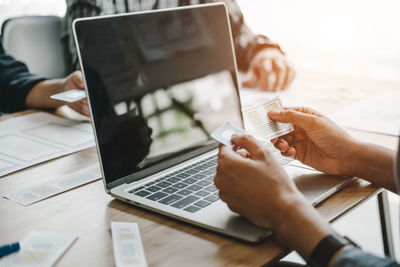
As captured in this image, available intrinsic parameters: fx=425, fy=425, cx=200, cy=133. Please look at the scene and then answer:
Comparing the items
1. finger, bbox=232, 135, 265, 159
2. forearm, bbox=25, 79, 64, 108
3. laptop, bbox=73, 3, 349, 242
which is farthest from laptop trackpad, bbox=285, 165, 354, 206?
forearm, bbox=25, 79, 64, 108

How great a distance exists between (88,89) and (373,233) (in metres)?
1.57

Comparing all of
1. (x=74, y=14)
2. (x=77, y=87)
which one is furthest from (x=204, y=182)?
(x=74, y=14)

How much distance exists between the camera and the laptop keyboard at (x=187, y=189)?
75 cm

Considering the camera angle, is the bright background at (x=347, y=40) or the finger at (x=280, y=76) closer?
the finger at (x=280, y=76)

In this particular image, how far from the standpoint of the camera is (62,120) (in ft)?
4.35

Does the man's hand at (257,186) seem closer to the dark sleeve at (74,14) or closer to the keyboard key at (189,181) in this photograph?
the keyboard key at (189,181)

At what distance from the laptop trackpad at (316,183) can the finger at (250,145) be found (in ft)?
0.41

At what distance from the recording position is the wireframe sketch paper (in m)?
1.04

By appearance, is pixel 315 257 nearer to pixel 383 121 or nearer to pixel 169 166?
pixel 169 166

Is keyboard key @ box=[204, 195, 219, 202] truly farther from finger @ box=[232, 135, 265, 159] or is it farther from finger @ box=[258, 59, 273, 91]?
finger @ box=[258, 59, 273, 91]

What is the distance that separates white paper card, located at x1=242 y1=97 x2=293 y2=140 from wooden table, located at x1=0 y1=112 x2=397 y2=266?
17 centimetres

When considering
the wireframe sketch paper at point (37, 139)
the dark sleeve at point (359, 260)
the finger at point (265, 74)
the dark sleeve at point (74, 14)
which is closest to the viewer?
the dark sleeve at point (359, 260)

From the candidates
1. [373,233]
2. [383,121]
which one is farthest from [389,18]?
[383,121]

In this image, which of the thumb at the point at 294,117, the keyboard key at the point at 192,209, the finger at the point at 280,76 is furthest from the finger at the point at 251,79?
the keyboard key at the point at 192,209
